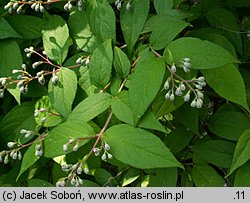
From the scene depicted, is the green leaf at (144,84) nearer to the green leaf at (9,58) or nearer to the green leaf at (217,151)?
the green leaf at (217,151)

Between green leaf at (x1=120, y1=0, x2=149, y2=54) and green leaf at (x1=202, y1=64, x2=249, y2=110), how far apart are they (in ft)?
0.99

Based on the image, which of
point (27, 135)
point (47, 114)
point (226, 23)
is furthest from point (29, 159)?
point (226, 23)

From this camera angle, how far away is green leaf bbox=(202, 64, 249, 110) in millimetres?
1525

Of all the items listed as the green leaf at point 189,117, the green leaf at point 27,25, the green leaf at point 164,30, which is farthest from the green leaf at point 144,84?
the green leaf at point 27,25

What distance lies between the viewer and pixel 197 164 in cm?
178

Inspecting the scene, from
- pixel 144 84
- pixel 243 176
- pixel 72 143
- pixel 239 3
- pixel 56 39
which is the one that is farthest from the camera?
pixel 239 3

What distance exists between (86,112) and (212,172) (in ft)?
2.04

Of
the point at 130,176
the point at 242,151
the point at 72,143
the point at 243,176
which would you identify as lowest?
the point at 130,176

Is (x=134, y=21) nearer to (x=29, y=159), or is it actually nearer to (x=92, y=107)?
(x=92, y=107)

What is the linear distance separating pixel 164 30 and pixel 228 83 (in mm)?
314

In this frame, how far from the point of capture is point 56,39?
1.71m

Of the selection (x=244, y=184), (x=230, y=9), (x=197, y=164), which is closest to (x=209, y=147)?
(x=197, y=164)

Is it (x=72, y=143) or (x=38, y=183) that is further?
(x=38, y=183)

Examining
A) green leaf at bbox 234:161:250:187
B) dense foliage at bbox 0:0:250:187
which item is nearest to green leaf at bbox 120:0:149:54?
dense foliage at bbox 0:0:250:187
